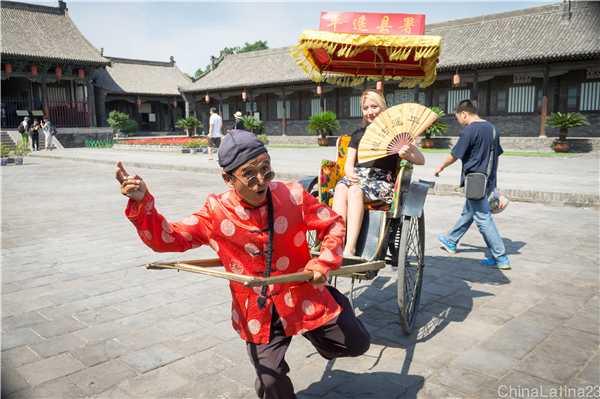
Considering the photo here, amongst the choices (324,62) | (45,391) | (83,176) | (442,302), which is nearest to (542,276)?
(442,302)

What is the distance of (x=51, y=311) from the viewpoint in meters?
3.67

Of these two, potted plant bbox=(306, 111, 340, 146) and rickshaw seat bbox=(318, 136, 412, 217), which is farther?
potted plant bbox=(306, 111, 340, 146)

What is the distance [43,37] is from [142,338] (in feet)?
117

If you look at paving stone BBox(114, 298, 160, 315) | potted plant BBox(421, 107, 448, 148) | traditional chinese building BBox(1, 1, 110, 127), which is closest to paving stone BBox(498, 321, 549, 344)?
paving stone BBox(114, 298, 160, 315)

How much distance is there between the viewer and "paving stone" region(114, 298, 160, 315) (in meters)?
3.69

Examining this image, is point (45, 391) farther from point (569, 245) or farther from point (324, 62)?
point (569, 245)

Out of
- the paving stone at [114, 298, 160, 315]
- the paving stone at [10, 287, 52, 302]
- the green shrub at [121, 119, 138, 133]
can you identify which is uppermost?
the green shrub at [121, 119, 138, 133]

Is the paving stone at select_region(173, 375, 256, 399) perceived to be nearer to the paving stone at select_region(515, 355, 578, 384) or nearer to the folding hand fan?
the paving stone at select_region(515, 355, 578, 384)

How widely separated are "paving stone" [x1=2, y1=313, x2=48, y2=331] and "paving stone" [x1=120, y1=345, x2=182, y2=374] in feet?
3.30

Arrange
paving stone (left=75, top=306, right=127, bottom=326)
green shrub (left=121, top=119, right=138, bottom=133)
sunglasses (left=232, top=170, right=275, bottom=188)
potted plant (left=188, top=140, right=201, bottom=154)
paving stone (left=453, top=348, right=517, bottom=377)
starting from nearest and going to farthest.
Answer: sunglasses (left=232, top=170, right=275, bottom=188), paving stone (left=453, top=348, right=517, bottom=377), paving stone (left=75, top=306, right=127, bottom=326), potted plant (left=188, top=140, right=201, bottom=154), green shrub (left=121, top=119, right=138, bottom=133)

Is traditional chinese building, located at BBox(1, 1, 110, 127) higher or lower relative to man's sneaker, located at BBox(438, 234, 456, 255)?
higher

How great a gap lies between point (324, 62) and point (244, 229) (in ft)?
10.1

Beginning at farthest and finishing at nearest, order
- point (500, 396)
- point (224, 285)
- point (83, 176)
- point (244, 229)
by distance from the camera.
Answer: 1. point (83, 176)
2. point (224, 285)
3. point (500, 396)
4. point (244, 229)

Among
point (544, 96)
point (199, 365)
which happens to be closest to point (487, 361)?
point (199, 365)
